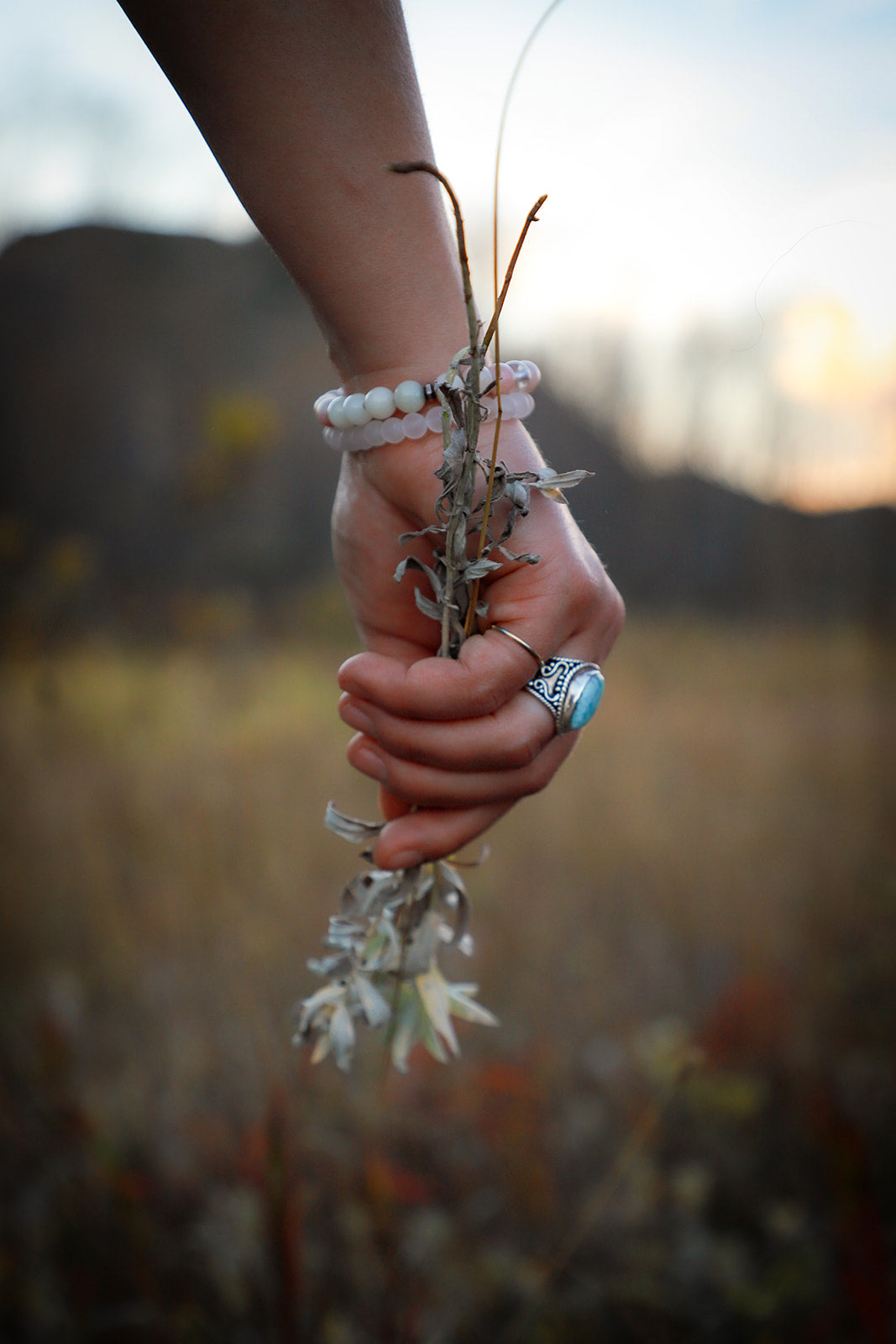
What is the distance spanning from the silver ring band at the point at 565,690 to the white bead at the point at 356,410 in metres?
0.26

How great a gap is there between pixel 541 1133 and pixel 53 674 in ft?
5.84

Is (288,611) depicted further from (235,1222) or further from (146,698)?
(235,1222)

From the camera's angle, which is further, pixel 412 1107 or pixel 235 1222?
pixel 412 1107

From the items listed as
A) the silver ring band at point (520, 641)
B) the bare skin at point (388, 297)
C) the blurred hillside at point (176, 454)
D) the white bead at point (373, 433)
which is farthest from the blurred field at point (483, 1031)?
the white bead at point (373, 433)

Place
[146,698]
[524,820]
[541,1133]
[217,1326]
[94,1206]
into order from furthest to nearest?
1. [146,698]
2. [524,820]
3. [541,1133]
4. [94,1206]
5. [217,1326]

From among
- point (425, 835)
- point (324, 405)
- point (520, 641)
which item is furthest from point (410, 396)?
point (425, 835)

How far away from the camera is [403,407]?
2.11 ft

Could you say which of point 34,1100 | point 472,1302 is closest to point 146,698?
point 34,1100

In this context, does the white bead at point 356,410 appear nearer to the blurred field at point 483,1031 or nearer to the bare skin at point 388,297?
the bare skin at point 388,297

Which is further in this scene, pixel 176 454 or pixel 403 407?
pixel 176 454

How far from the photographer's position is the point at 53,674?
2316mm

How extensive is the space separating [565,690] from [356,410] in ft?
0.96

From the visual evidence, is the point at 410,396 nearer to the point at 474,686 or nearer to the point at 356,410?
the point at 356,410

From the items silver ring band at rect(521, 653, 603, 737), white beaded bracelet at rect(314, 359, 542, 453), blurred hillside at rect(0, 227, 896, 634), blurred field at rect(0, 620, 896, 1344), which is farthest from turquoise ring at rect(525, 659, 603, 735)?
blurred hillside at rect(0, 227, 896, 634)
